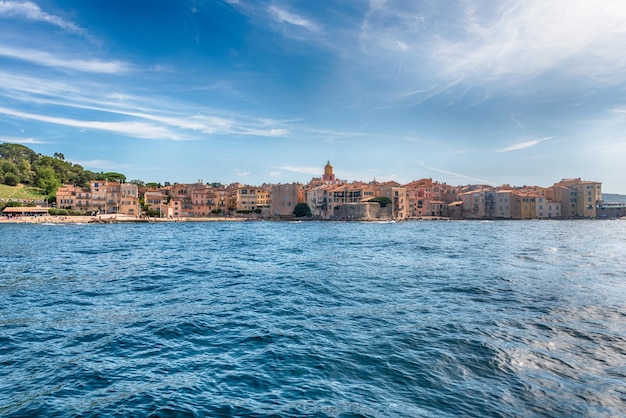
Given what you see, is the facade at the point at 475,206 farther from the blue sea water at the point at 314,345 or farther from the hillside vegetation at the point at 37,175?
the hillside vegetation at the point at 37,175

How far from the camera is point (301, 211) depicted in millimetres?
98875

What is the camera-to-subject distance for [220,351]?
8.45m

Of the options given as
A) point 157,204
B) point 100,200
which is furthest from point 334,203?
point 100,200

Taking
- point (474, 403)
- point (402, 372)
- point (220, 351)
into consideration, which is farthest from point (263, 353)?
point (474, 403)

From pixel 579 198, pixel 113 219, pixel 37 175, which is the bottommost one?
pixel 113 219

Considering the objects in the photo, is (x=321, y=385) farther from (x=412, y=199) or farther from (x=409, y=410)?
(x=412, y=199)

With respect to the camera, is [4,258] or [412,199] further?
[412,199]

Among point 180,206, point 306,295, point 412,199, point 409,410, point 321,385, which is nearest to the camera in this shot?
point 409,410

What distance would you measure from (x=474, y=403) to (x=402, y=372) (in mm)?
1428

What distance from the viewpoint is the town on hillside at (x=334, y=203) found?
90188 mm

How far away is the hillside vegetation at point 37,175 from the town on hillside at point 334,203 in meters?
12.3

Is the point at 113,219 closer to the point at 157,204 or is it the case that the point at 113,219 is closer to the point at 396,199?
the point at 157,204

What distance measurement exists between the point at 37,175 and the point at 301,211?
7260 cm

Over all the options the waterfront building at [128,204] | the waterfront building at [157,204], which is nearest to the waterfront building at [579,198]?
the waterfront building at [157,204]
